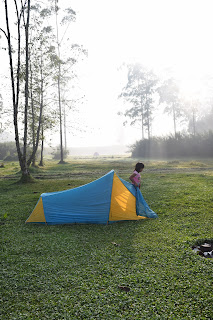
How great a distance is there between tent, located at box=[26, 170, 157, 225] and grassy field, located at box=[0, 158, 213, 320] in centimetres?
25

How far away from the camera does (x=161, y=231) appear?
6.14 meters

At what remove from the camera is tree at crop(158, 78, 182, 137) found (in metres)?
37.6

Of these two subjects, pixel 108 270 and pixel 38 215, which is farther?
pixel 38 215

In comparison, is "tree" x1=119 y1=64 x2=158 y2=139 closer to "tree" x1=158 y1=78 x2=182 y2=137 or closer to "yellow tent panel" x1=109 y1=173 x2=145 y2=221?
"tree" x1=158 y1=78 x2=182 y2=137

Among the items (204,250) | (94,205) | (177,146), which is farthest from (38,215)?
(177,146)

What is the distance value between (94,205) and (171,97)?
33.9m

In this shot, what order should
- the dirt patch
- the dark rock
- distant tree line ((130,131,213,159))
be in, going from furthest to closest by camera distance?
1. distant tree line ((130,131,213,159))
2. the dark rock
3. the dirt patch

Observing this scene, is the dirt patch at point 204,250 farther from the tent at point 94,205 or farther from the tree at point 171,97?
the tree at point 171,97

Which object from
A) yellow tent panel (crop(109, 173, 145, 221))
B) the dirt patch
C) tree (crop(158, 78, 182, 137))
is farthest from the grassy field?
Answer: tree (crop(158, 78, 182, 137))

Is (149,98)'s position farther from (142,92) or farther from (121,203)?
(121,203)

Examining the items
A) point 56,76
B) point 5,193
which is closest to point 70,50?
Answer: point 56,76

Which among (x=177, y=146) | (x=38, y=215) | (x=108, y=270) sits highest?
(x=177, y=146)

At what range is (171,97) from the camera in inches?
1499

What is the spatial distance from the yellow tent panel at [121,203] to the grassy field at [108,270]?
0.26 meters
